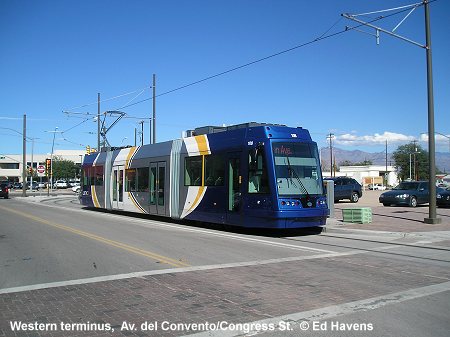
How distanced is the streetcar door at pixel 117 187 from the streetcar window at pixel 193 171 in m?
6.33

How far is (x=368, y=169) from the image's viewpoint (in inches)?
5748

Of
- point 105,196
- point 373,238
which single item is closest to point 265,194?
point 373,238

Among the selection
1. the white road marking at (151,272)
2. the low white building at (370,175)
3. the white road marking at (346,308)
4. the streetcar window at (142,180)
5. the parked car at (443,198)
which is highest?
the low white building at (370,175)

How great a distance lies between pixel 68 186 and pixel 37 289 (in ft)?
309

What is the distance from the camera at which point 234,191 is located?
14.5 metres

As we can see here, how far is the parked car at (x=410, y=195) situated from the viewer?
2631 cm

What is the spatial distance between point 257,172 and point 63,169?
101m

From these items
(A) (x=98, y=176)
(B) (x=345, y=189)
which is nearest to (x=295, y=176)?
(A) (x=98, y=176)

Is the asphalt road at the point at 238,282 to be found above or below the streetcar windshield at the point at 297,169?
below

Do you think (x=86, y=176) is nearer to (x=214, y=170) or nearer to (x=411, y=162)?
(x=214, y=170)

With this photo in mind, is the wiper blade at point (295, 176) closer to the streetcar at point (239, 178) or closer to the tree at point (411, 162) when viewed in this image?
the streetcar at point (239, 178)

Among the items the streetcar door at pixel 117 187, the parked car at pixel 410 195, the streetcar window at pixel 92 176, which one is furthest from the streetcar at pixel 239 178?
the parked car at pixel 410 195

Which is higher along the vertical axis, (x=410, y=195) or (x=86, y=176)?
(x=86, y=176)

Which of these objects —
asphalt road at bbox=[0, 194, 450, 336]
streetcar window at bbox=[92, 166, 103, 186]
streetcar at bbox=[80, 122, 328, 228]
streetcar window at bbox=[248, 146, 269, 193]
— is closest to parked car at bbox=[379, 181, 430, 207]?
asphalt road at bbox=[0, 194, 450, 336]
